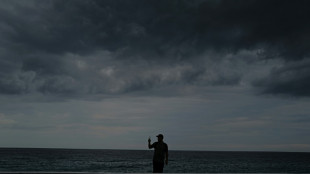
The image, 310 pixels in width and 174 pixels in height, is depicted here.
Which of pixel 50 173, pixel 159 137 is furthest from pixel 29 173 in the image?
pixel 159 137

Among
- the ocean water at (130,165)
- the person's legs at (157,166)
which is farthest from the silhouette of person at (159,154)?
the ocean water at (130,165)

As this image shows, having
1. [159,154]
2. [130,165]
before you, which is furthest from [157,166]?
[130,165]

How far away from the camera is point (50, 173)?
18.8 ft

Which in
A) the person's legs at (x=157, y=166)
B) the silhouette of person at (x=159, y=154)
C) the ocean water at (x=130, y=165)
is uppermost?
the silhouette of person at (x=159, y=154)

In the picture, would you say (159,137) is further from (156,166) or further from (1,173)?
(1,173)

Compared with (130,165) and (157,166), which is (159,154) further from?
(130,165)

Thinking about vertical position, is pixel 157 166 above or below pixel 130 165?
above

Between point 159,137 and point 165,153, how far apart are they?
0.61m

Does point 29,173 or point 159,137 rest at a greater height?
point 159,137

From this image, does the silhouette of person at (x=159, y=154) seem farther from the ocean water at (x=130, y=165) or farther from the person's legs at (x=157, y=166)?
the ocean water at (x=130, y=165)

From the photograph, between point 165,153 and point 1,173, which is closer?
point 1,173

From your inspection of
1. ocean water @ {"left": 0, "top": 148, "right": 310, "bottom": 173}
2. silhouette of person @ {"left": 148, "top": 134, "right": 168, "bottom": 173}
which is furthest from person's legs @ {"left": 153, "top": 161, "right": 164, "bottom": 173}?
ocean water @ {"left": 0, "top": 148, "right": 310, "bottom": 173}

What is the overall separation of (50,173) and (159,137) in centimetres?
509

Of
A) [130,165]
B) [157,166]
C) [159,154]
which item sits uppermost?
[159,154]
